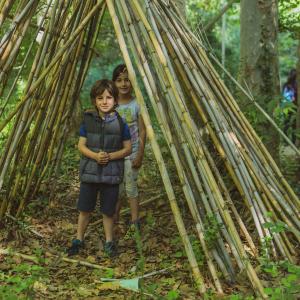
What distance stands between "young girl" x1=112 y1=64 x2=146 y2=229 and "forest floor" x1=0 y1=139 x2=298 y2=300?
243 millimetres

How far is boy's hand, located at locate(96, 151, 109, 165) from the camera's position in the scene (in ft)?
10.8

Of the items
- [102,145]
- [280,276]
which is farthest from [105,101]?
[280,276]

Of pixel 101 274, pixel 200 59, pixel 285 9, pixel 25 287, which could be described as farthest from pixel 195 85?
pixel 285 9

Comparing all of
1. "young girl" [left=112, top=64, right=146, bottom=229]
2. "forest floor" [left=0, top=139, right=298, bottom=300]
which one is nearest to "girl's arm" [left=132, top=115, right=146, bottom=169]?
"young girl" [left=112, top=64, right=146, bottom=229]

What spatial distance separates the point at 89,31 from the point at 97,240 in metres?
1.56

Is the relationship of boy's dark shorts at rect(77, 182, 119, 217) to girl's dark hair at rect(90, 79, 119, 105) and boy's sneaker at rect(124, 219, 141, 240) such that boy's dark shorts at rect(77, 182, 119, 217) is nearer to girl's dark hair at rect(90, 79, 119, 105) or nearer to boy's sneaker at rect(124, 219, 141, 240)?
boy's sneaker at rect(124, 219, 141, 240)

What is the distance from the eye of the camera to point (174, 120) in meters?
2.98

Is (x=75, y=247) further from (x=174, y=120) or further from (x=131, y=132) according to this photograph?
(x=174, y=120)

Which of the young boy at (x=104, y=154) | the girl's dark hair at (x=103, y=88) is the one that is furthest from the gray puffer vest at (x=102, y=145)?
the girl's dark hair at (x=103, y=88)

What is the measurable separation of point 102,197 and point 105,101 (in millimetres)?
630

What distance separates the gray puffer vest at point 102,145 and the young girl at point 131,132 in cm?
34

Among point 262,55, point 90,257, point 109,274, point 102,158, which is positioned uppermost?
point 262,55

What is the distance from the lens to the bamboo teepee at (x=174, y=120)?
9.38 ft

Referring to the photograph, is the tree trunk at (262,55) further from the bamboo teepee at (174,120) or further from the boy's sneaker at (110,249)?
the boy's sneaker at (110,249)
